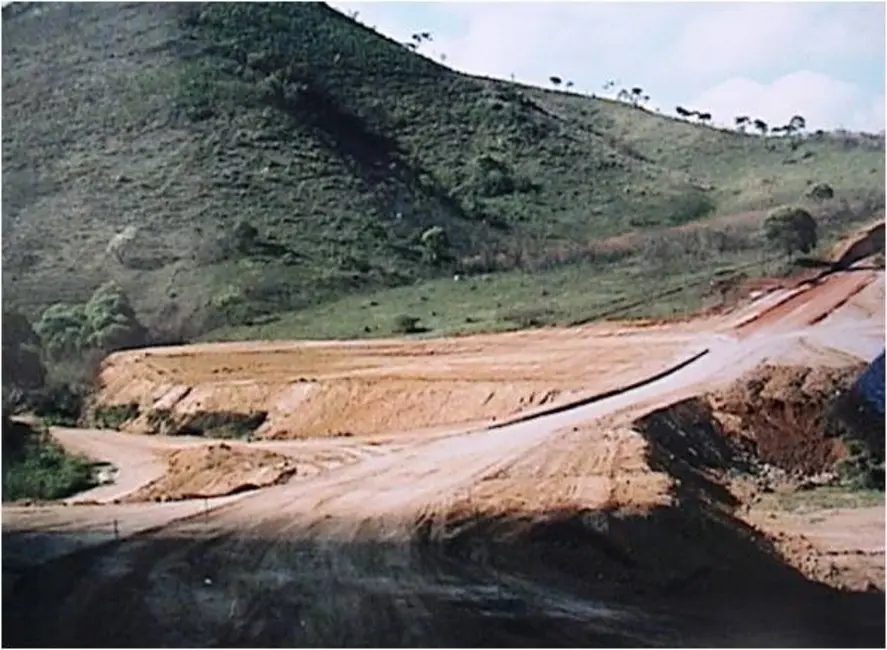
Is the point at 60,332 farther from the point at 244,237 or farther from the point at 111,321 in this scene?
the point at 244,237

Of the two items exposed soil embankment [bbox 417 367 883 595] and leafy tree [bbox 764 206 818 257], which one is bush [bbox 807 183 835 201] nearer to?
leafy tree [bbox 764 206 818 257]

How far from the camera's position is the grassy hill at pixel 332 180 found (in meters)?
6.42

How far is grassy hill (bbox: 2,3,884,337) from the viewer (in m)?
6.42

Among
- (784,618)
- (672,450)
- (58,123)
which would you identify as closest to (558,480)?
(672,450)

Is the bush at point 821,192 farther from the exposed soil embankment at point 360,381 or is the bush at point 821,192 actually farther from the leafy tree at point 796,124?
the exposed soil embankment at point 360,381

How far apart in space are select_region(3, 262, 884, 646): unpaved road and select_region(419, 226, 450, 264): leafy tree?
682 millimetres

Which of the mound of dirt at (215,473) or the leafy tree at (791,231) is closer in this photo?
the mound of dirt at (215,473)

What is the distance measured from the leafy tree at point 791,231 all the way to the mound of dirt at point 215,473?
2133 millimetres

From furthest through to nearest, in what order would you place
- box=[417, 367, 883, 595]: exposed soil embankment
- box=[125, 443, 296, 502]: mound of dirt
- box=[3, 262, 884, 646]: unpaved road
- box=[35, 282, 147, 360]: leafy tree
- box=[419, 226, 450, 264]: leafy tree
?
box=[419, 226, 450, 264]: leafy tree, box=[35, 282, 147, 360]: leafy tree, box=[125, 443, 296, 502]: mound of dirt, box=[417, 367, 883, 595]: exposed soil embankment, box=[3, 262, 884, 646]: unpaved road

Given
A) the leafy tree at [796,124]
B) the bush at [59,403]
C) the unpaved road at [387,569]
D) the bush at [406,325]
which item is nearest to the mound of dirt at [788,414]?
the unpaved road at [387,569]

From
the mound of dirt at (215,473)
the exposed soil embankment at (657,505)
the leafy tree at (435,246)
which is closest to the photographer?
the exposed soil embankment at (657,505)

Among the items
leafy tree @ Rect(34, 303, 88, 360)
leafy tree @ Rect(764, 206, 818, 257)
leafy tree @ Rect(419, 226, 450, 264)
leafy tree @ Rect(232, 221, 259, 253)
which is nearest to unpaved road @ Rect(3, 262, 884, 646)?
leafy tree @ Rect(34, 303, 88, 360)

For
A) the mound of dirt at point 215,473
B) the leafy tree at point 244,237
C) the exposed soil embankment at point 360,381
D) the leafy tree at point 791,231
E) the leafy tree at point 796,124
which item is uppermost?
the leafy tree at point 796,124

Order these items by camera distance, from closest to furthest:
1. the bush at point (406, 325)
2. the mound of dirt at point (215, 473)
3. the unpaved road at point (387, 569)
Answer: the unpaved road at point (387, 569) → the mound of dirt at point (215, 473) → the bush at point (406, 325)
